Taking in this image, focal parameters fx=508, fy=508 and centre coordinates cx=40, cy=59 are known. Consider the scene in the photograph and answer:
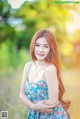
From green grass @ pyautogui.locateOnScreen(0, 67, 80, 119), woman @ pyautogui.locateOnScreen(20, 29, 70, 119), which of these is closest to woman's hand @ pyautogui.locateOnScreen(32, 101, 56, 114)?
woman @ pyautogui.locateOnScreen(20, 29, 70, 119)

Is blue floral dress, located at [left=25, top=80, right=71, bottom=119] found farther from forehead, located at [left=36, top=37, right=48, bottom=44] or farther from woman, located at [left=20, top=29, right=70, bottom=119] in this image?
forehead, located at [left=36, top=37, right=48, bottom=44]

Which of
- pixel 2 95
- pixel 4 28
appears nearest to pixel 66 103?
pixel 2 95

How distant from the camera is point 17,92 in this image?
11.5ft

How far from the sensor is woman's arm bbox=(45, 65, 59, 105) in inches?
134

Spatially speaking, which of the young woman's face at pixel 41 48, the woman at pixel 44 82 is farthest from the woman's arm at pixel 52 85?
the young woman's face at pixel 41 48

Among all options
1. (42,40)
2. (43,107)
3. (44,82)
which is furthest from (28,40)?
(43,107)

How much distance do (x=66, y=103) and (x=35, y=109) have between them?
22 cm

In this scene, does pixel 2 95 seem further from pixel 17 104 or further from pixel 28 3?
pixel 28 3

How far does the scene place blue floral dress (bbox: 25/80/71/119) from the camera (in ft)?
11.2

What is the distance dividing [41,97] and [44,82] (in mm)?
104

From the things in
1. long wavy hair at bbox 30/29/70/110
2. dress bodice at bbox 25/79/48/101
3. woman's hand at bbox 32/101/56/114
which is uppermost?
long wavy hair at bbox 30/29/70/110

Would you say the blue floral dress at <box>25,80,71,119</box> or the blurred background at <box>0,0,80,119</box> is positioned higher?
the blurred background at <box>0,0,80,119</box>

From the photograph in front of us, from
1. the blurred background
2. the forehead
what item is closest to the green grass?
the blurred background

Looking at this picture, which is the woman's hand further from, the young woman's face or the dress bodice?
the young woman's face
